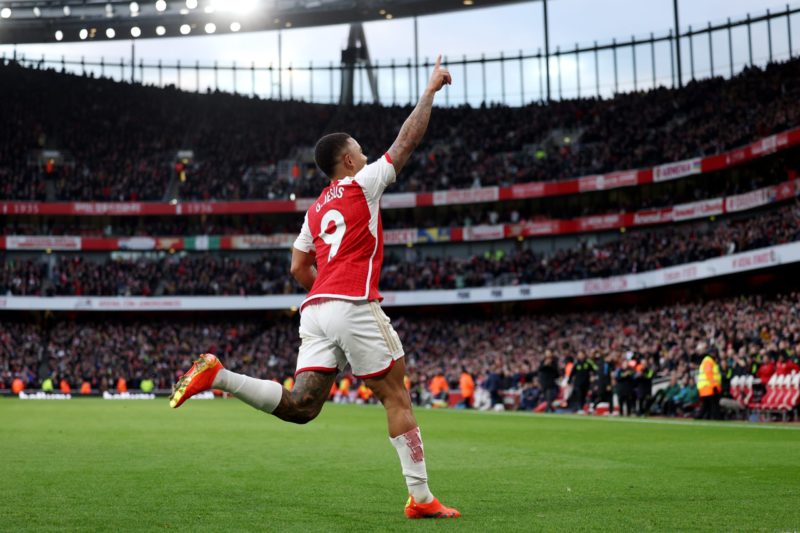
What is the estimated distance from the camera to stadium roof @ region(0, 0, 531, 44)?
179 ft

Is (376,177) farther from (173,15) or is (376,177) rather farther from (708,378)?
(173,15)

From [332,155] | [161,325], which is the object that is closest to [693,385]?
[332,155]

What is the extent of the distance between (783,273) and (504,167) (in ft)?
68.9

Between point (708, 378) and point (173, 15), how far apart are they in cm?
4277

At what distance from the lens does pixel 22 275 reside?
199 feet

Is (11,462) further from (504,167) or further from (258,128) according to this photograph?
(258,128)

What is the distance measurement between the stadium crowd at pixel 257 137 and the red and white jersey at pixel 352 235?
49.9 meters

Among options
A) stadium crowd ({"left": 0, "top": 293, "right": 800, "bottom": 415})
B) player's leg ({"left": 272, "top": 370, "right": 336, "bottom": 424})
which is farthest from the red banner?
player's leg ({"left": 272, "top": 370, "right": 336, "bottom": 424})

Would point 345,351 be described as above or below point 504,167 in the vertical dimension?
below

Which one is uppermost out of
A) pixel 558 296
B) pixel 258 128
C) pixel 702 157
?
pixel 258 128

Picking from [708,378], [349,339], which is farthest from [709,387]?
[349,339]

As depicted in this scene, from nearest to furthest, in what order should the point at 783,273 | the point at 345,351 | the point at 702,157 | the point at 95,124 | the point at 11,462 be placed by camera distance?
the point at 345,351 < the point at 11,462 < the point at 783,273 < the point at 702,157 < the point at 95,124

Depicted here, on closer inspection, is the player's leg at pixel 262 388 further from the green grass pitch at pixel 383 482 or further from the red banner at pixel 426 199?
the red banner at pixel 426 199

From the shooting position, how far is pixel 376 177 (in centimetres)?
647
